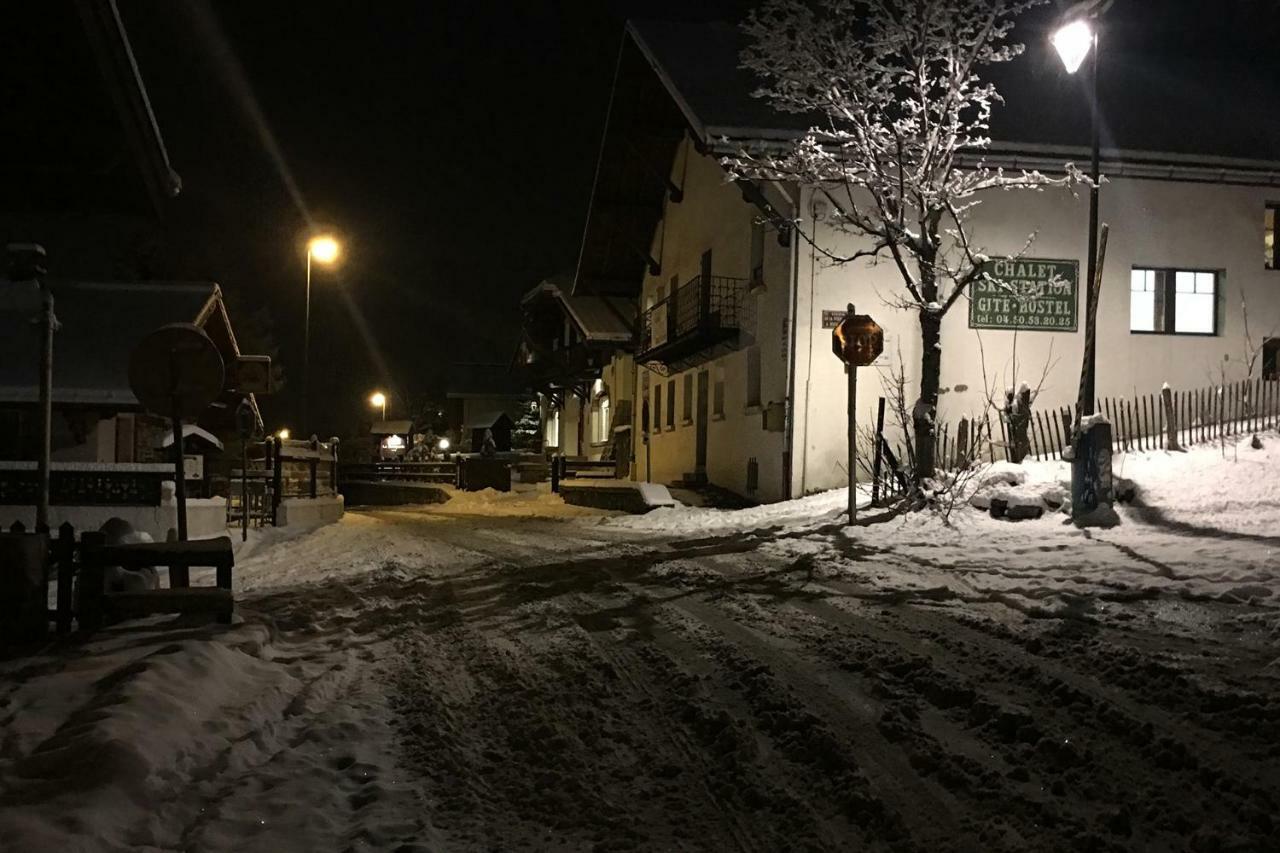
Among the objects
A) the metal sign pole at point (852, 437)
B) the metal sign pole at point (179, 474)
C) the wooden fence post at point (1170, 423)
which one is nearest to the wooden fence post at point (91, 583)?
the metal sign pole at point (179, 474)

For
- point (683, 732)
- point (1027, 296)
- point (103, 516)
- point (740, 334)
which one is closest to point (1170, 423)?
point (1027, 296)

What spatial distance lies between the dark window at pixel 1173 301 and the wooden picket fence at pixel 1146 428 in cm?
201

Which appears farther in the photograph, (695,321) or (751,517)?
(695,321)

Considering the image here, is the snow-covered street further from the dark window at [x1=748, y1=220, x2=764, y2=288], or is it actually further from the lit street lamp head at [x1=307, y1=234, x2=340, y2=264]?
the lit street lamp head at [x1=307, y1=234, x2=340, y2=264]

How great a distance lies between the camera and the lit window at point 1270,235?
21.3m

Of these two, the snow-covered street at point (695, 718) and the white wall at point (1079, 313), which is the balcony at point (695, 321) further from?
the snow-covered street at point (695, 718)

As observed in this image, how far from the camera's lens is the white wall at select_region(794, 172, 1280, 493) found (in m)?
20.3

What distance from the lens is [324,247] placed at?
917 inches

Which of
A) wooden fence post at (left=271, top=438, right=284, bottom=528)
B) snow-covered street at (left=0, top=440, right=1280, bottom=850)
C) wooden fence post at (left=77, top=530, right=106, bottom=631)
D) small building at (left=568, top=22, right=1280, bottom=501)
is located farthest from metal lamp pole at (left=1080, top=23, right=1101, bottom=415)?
wooden fence post at (left=271, top=438, right=284, bottom=528)

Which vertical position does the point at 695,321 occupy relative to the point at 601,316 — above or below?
below

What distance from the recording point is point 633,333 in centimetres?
3628

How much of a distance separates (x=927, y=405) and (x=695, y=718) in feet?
36.4

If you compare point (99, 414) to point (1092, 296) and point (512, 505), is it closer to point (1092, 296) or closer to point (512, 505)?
point (512, 505)

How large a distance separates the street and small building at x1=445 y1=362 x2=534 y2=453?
199ft
